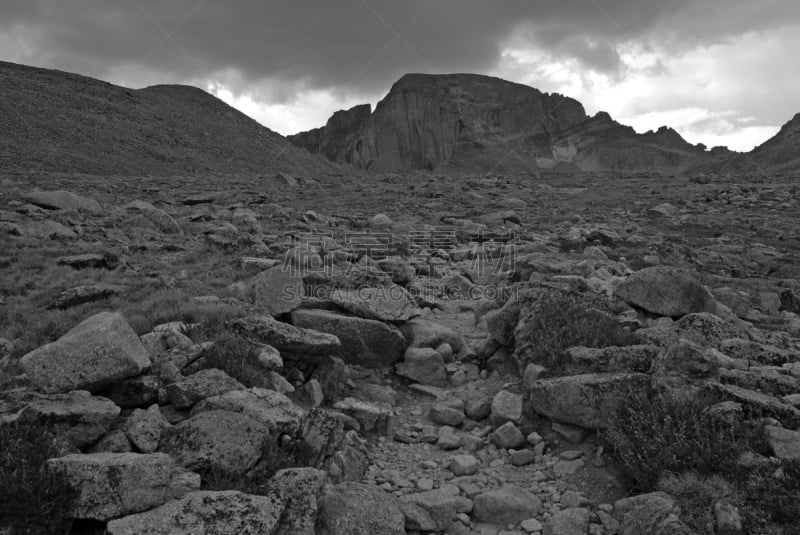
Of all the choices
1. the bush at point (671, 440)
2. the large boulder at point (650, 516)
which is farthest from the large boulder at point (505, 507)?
the bush at point (671, 440)

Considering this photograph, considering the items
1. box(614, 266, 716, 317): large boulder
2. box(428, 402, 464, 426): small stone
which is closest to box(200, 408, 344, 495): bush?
box(428, 402, 464, 426): small stone

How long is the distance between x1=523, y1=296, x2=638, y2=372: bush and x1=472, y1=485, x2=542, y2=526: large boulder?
2.49m

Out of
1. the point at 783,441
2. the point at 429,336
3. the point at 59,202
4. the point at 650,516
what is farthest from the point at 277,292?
the point at 59,202

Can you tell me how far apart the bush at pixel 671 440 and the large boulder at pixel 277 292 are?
6368mm

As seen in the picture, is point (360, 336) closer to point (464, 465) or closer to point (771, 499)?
point (464, 465)

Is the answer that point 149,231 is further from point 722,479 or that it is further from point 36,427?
point 722,479

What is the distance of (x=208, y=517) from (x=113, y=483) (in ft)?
2.96

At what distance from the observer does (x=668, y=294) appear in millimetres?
9945

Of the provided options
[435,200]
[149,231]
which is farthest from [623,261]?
[435,200]

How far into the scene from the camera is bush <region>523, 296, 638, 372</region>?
8.23 m

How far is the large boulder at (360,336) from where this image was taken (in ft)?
31.3

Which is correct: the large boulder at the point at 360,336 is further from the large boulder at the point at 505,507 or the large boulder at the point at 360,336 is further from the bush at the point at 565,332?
the large boulder at the point at 505,507

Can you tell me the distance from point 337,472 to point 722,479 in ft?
14.0

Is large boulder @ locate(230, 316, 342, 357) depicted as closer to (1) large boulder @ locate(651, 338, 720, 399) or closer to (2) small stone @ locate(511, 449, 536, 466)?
(2) small stone @ locate(511, 449, 536, 466)
